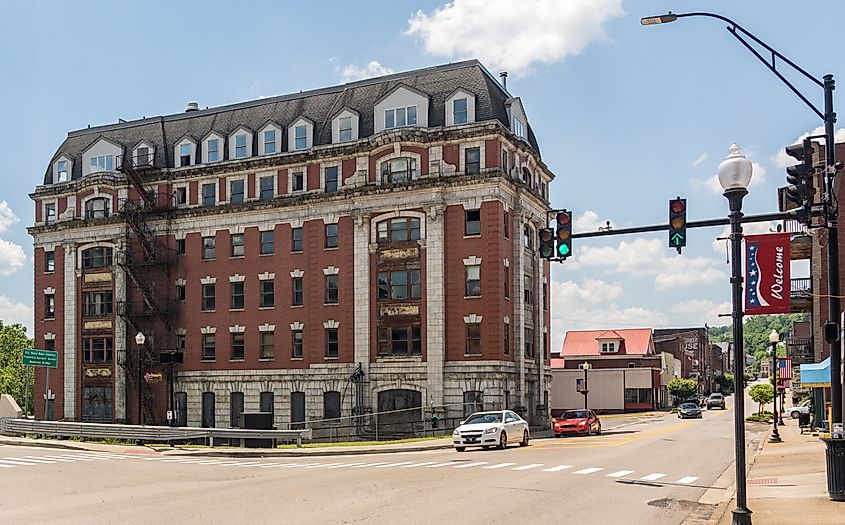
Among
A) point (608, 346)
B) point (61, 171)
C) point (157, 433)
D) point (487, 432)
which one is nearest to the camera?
point (487, 432)

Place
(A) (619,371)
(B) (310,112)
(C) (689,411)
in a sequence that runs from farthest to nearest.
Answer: (A) (619,371) < (C) (689,411) < (B) (310,112)

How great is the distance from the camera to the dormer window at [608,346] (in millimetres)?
96531

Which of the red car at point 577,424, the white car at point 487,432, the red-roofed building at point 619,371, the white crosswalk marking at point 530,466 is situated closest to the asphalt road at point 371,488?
the white crosswalk marking at point 530,466

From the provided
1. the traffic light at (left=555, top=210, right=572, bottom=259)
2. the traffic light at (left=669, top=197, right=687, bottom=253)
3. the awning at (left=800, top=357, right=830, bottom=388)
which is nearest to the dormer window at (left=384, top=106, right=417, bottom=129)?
the awning at (left=800, top=357, right=830, bottom=388)

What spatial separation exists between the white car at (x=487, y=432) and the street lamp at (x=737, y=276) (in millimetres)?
22026

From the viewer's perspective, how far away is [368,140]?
54.0m

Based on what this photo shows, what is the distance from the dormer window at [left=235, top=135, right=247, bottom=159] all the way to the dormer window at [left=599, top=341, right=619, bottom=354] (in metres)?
51.6

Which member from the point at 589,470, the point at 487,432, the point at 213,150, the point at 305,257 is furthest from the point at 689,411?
the point at 589,470

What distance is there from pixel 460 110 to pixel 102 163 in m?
28.4

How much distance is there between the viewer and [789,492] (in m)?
19.1

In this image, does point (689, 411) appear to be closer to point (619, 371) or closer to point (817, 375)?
point (619, 371)

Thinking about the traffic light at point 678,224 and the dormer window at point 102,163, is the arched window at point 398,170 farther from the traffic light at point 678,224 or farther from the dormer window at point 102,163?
the traffic light at point 678,224

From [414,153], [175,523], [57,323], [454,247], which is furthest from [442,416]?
[175,523]

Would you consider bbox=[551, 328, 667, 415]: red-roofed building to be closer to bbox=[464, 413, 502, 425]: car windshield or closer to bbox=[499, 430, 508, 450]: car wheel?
bbox=[464, 413, 502, 425]: car windshield
